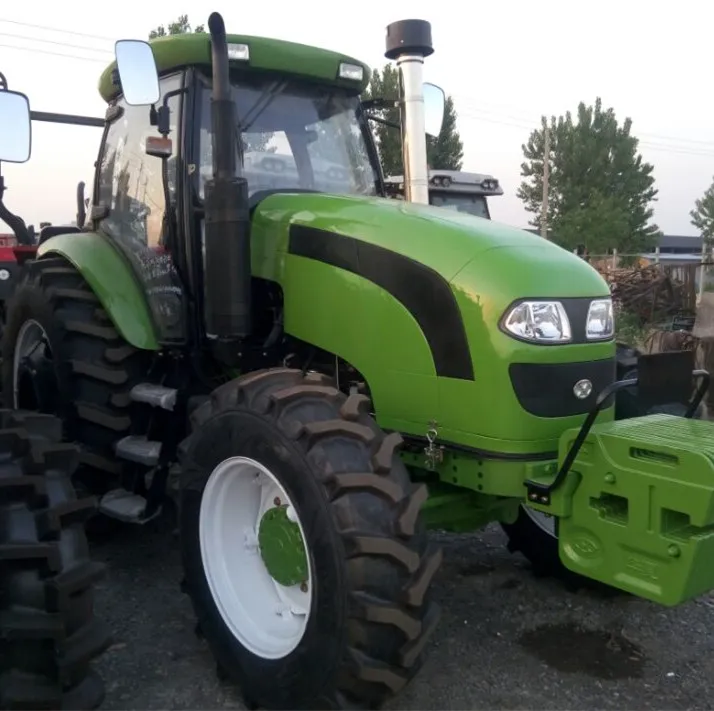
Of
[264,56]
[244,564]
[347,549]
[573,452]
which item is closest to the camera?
[347,549]

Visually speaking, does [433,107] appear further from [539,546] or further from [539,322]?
[539,546]

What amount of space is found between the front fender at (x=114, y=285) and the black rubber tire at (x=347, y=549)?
1244mm

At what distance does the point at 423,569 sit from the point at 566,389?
82 centimetres

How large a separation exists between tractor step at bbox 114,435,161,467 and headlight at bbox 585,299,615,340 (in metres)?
2.00

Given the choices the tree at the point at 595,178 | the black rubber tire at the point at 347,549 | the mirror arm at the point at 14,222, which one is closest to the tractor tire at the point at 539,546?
the black rubber tire at the point at 347,549

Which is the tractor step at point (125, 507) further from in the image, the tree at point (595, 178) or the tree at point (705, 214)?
the tree at point (705, 214)

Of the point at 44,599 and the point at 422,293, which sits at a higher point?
the point at 422,293

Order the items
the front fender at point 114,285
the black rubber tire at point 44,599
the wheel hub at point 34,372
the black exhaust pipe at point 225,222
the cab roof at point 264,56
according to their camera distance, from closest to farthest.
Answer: the black rubber tire at point 44,599
the black exhaust pipe at point 225,222
the cab roof at point 264,56
the front fender at point 114,285
the wheel hub at point 34,372

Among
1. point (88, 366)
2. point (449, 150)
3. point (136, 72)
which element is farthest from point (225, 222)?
point (449, 150)

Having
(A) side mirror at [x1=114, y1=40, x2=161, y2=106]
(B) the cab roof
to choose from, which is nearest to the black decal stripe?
(A) side mirror at [x1=114, y1=40, x2=161, y2=106]

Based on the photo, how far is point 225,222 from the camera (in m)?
3.32

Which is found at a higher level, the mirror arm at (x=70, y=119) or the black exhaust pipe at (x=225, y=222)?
the mirror arm at (x=70, y=119)

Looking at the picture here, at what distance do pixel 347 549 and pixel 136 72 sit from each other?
2.03m

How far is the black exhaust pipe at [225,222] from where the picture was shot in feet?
10.7
